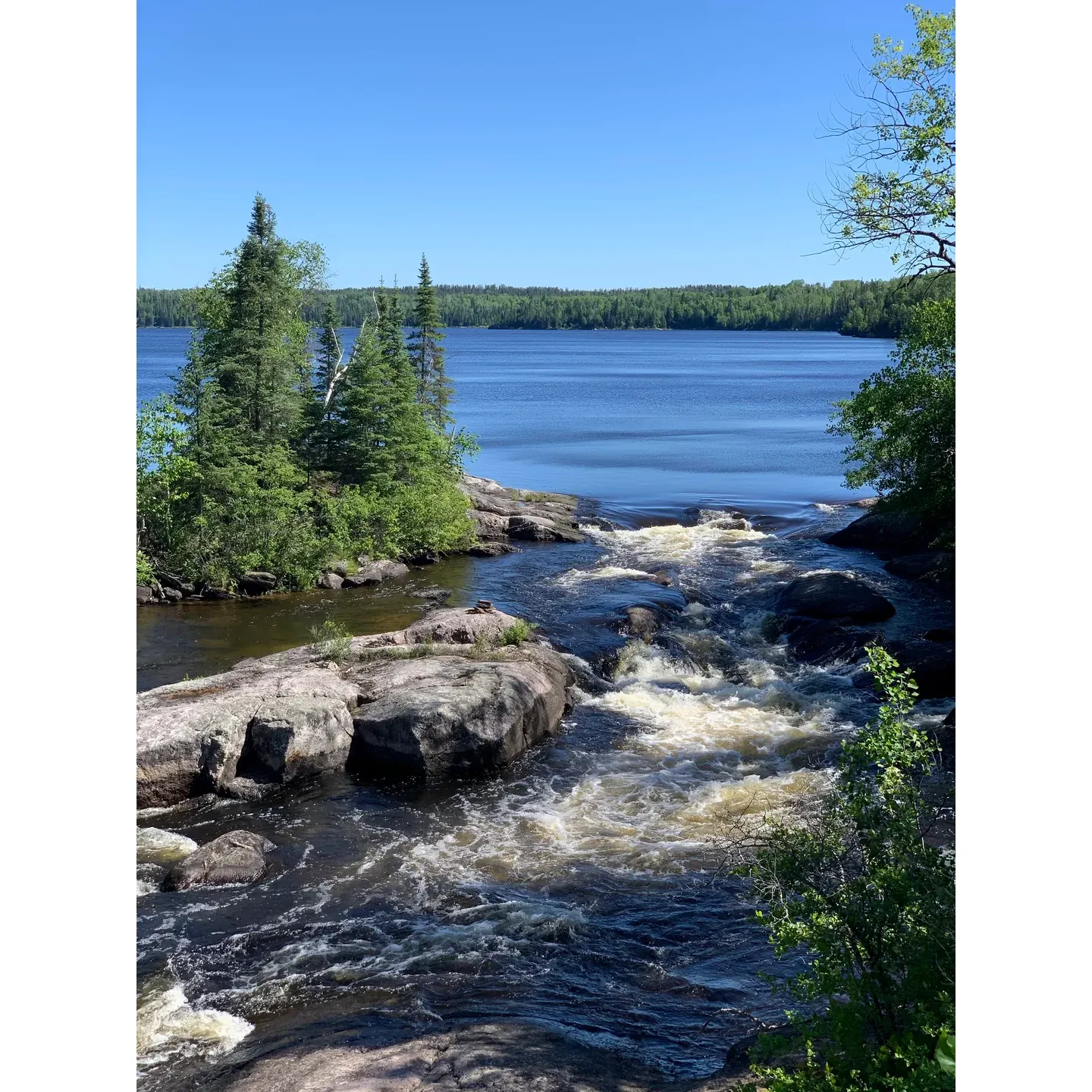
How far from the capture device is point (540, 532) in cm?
3294

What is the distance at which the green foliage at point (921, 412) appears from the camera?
80.8 feet

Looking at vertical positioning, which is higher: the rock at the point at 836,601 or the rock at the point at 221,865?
the rock at the point at 836,601

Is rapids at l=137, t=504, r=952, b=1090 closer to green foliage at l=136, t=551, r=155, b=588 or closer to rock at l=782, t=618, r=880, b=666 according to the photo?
rock at l=782, t=618, r=880, b=666

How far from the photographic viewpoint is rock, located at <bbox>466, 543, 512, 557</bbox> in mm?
31312

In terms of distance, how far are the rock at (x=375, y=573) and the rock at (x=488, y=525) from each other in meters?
4.17

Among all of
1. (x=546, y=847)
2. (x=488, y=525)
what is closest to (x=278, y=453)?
(x=488, y=525)

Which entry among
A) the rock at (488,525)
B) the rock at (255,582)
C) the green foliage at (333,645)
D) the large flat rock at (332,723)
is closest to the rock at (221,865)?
the large flat rock at (332,723)

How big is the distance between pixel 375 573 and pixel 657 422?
4309 centimetres

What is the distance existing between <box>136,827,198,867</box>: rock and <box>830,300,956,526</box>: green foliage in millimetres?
18886

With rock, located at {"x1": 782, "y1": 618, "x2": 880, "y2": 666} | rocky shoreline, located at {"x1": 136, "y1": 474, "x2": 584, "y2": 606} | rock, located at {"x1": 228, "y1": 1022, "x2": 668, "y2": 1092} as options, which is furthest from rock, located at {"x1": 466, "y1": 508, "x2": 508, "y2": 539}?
rock, located at {"x1": 228, "y1": 1022, "x2": 668, "y2": 1092}

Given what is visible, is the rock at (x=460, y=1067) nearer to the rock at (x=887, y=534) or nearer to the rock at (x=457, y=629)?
the rock at (x=457, y=629)
